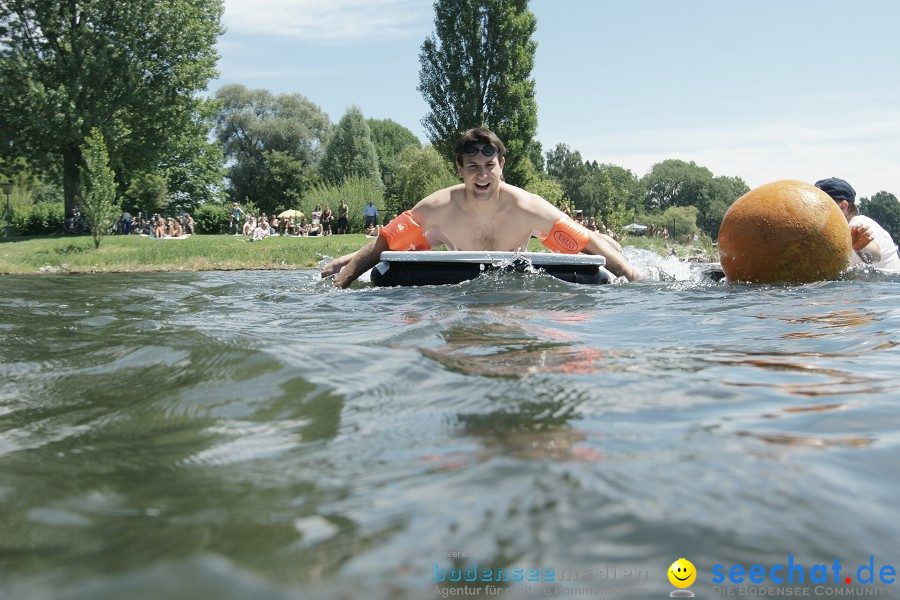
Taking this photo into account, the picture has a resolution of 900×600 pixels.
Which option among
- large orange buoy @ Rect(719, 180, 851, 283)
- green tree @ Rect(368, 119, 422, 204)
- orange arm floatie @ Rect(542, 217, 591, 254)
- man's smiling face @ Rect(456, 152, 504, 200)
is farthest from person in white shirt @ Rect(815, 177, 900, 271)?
green tree @ Rect(368, 119, 422, 204)

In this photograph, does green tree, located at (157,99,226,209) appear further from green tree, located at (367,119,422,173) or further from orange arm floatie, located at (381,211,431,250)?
green tree, located at (367,119,422,173)

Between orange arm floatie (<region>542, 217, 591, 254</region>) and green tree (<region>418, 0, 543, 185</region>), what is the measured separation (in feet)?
88.9

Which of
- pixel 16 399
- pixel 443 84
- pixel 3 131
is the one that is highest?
pixel 443 84

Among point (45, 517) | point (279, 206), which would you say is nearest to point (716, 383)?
point (45, 517)

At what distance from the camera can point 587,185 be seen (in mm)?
106625

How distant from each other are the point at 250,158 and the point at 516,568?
71.6 meters

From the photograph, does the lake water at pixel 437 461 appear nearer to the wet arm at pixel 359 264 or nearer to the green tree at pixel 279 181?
the wet arm at pixel 359 264

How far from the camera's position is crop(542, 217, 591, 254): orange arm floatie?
→ 7574 millimetres

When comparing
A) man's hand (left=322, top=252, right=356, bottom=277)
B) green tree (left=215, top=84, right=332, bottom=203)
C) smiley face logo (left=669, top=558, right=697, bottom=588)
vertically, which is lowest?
smiley face logo (left=669, top=558, right=697, bottom=588)

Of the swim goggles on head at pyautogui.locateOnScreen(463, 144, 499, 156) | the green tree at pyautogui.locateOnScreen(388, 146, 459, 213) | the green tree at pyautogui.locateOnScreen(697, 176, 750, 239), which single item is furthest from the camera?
the green tree at pyautogui.locateOnScreen(697, 176, 750, 239)

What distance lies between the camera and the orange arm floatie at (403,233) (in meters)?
7.87

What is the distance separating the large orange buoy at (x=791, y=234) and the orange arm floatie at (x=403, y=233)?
2926mm

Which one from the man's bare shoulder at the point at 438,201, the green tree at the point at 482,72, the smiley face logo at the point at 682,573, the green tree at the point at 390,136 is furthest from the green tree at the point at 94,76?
the green tree at the point at 390,136

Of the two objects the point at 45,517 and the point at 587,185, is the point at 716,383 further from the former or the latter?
the point at 587,185
